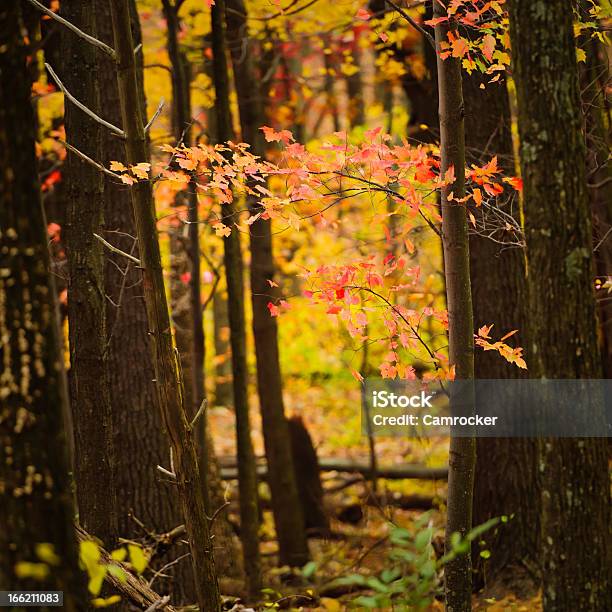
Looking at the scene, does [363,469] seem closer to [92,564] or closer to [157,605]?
[157,605]

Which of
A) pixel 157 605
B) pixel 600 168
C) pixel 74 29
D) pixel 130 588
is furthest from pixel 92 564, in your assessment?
pixel 600 168

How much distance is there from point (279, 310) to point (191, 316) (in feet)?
10.1

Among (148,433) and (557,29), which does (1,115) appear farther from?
(148,433)

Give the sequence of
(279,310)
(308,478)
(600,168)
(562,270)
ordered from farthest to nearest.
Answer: (308,478), (600,168), (279,310), (562,270)

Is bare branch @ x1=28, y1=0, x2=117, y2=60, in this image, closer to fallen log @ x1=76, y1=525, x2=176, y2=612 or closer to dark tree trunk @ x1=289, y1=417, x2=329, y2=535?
fallen log @ x1=76, y1=525, x2=176, y2=612

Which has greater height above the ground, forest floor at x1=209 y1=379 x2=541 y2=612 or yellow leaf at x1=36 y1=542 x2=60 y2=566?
yellow leaf at x1=36 y1=542 x2=60 y2=566

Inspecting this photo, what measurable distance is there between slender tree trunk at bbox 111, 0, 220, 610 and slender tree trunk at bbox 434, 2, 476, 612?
5.30 ft

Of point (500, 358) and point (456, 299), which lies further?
point (500, 358)

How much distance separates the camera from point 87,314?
4637 millimetres

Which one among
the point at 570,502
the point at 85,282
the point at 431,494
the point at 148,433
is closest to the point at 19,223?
the point at 85,282
